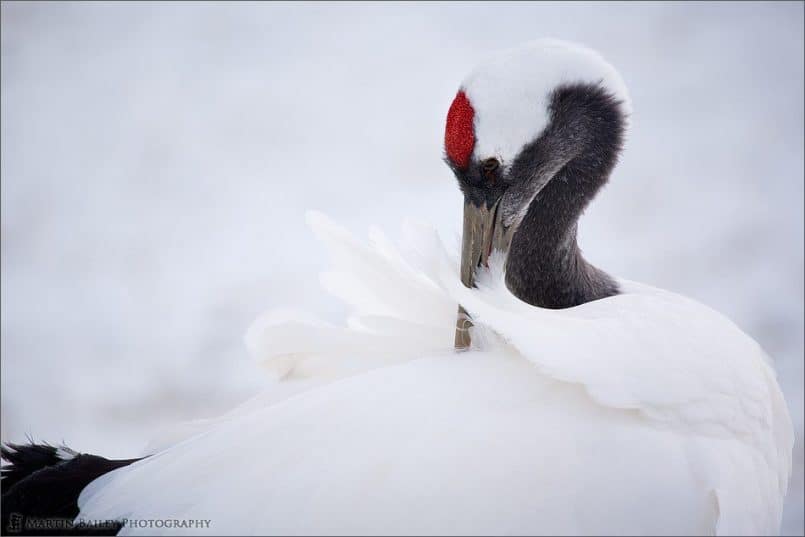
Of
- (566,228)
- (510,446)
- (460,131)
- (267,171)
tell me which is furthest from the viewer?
(267,171)

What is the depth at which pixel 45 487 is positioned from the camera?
1.04 m

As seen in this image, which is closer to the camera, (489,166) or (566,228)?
(489,166)

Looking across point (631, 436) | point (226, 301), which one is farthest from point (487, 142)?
point (226, 301)

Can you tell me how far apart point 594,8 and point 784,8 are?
0.98 metres

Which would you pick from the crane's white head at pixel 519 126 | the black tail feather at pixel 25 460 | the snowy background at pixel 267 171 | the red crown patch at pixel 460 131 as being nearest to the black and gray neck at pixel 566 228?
the crane's white head at pixel 519 126

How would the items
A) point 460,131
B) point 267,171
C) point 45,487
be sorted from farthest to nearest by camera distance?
point 267,171
point 460,131
point 45,487

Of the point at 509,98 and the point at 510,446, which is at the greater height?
the point at 509,98

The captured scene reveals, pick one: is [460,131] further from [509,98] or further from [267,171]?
[267,171]

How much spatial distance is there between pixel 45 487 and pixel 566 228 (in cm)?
109

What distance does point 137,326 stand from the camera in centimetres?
259

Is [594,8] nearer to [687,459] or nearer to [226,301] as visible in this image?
[226,301]

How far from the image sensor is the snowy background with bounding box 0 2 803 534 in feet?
7.84

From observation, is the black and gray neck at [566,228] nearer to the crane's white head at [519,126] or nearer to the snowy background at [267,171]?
the crane's white head at [519,126]

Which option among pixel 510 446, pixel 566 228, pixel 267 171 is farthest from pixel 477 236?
pixel 267 171
